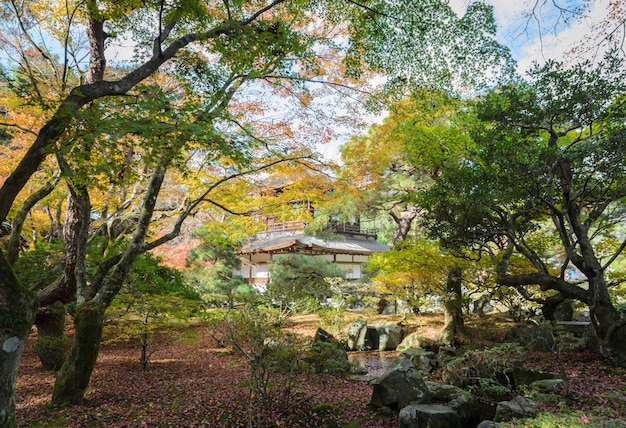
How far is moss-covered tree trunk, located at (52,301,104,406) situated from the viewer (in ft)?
16.7

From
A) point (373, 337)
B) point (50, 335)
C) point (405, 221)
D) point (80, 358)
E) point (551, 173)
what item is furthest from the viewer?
point (405, 221)

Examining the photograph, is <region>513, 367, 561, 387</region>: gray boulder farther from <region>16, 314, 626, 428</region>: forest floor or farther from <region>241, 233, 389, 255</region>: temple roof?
<region>241, 233, 389, 255</region>: temple roof

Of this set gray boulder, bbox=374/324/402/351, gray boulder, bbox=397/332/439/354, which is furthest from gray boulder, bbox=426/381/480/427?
gray boulder, bbox=374/324/402/351

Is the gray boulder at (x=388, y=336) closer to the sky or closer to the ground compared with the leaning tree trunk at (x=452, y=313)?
closer to the ground

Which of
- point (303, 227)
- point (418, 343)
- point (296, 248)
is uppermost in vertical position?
point (303, 227)

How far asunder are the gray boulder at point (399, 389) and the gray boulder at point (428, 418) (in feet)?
2.03

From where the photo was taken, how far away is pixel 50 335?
7359 mm

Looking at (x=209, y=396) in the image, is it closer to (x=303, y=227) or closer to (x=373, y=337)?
(x=373, y=337)

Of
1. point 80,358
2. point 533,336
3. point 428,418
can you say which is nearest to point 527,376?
point 428,418

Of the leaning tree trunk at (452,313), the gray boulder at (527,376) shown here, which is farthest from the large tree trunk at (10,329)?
the leaning tree trunk at (452,313)

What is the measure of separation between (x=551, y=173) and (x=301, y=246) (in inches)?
520

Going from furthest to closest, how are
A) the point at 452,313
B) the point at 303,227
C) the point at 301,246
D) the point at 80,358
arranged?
the point at 303,227, the point at 301,246, the point at 452,313, the point at 80,358

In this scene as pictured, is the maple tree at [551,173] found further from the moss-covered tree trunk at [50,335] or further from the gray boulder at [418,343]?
the moss-covered tree trunk at [50,335]

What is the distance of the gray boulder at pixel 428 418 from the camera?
15.9ft
